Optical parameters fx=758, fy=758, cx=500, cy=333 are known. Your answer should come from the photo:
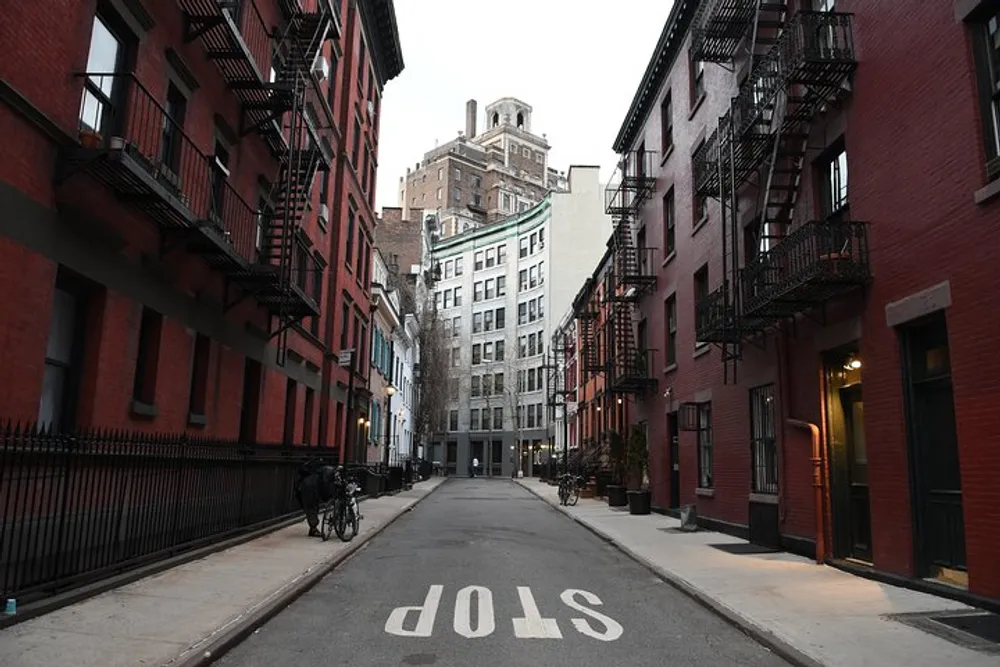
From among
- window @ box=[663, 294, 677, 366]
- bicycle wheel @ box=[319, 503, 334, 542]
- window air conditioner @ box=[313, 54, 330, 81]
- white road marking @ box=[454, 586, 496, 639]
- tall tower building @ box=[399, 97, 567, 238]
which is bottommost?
white road marking @ box=[454, 586, 496, 639]

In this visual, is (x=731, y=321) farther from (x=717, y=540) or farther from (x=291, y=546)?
(x=291, y=546)

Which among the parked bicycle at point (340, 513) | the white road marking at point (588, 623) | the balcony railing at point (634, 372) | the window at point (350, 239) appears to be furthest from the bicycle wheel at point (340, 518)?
the window at point (350, 239)

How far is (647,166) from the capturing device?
25828mm

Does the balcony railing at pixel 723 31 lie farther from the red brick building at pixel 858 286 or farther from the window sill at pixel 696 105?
the window sill at pixel 696 105

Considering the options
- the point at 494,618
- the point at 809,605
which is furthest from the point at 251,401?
the point at 809,605

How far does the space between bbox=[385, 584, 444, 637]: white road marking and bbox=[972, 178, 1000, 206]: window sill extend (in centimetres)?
737

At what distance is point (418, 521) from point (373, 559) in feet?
24.0

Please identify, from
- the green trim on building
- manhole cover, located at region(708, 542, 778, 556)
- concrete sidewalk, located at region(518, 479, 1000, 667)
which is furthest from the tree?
concrete sidewalk, located at region(518, 479, 1000, 667)

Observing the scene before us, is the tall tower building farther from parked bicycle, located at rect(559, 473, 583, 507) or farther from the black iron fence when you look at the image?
the black iron fence

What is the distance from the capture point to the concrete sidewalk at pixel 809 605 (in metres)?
6.45

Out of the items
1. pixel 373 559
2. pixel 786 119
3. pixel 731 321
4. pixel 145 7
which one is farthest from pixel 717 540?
pixel 145 7

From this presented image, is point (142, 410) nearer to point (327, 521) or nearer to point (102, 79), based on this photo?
point (102, 79)

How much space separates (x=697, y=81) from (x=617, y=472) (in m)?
12.9

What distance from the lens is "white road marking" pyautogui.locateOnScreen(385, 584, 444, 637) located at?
7320mm
